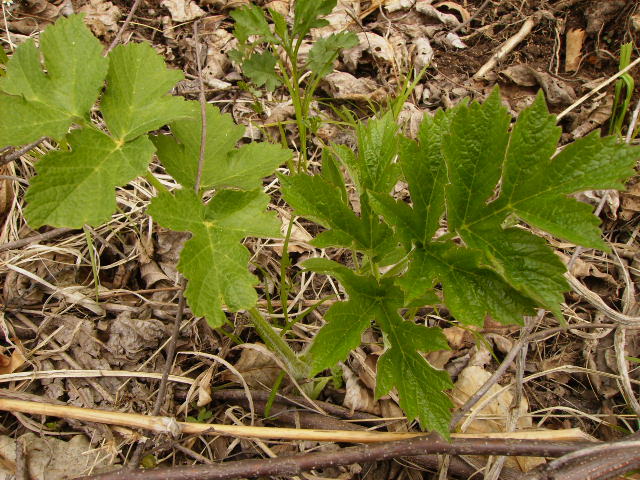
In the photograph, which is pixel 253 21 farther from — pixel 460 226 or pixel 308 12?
pixel 460 226

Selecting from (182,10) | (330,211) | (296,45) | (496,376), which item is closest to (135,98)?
(330,211)

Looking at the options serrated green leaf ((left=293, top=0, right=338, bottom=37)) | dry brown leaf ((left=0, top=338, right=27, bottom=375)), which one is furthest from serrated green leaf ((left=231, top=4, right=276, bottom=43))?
dry brown leaf ((left=0, top=338, right=27, bottom=375))

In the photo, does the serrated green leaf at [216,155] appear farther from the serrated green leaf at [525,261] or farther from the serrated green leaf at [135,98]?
the serrated green leaf at [525,261]

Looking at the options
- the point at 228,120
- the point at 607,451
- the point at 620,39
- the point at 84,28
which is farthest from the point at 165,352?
the point at 620,39

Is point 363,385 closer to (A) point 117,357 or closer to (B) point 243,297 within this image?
(B) point 243,297

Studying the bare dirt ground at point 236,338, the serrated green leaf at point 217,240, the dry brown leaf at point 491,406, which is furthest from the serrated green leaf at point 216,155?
the dry brown leaf at point 491,406
